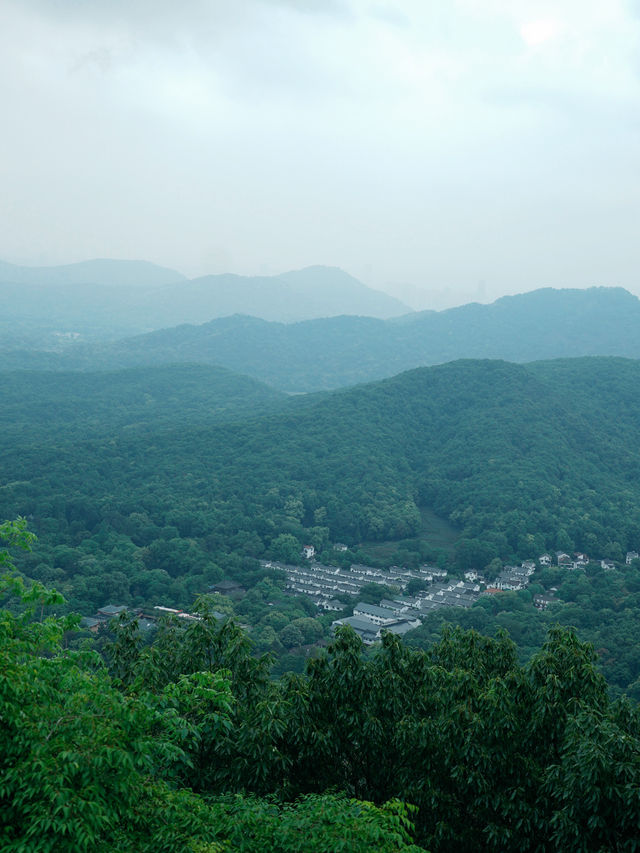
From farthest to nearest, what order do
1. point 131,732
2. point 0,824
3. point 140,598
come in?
point 140,598
point 131,732
point 0,824

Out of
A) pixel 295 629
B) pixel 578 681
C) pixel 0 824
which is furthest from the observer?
pixel 295 629

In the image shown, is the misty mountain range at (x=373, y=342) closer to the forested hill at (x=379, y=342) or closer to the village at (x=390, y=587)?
the forested hill at (x=379, y=342)

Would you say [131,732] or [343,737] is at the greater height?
[131,732]

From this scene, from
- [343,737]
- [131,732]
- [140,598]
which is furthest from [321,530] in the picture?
[131,732]

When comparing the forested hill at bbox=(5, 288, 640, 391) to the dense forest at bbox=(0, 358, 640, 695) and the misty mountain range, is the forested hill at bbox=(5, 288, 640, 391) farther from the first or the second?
the dense forest at bbox=(0, 358, 640, 695)

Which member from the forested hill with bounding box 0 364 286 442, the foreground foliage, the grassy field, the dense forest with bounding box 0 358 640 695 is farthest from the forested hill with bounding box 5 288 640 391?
the foreground foliage

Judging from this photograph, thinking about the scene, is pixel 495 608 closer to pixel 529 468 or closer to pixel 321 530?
pixel 321 530

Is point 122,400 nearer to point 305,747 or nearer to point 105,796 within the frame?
point 305,747
